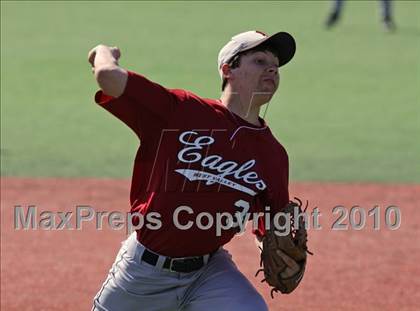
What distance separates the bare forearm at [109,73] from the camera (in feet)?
13.6

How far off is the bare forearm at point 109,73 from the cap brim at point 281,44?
73cm

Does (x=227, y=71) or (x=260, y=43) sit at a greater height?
(x=260, y=43)

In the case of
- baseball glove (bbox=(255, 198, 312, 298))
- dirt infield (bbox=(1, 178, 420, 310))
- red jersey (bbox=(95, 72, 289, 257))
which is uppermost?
red jersey (bbox=(95, 72, 289, 257))

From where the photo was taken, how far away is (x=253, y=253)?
8.10m

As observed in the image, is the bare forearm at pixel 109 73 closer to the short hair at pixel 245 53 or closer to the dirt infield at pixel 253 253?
the short hair at pixel 245 53

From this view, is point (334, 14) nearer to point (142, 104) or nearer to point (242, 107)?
point (242, 107)

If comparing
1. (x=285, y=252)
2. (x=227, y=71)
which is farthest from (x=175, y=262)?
(x=227, y=71)

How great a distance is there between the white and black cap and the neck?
173mm

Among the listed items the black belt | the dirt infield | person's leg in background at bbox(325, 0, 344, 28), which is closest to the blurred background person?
person's leg in background at bbox(325, 0, 344, 28)

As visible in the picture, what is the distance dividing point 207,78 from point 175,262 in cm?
942

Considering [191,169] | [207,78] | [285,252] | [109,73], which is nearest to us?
[109,73]

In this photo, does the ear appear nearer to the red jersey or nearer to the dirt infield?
the red jersey

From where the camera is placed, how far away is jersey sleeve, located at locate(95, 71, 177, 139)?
170 inches

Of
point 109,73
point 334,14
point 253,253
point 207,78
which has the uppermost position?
point 109,73
